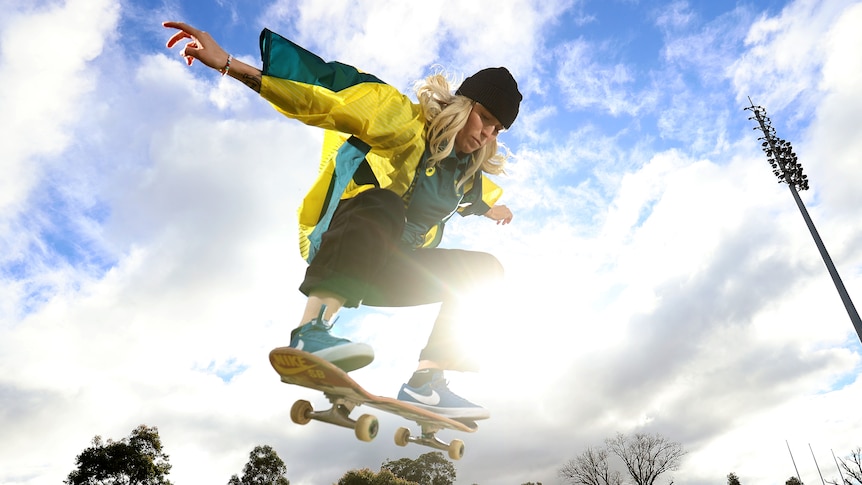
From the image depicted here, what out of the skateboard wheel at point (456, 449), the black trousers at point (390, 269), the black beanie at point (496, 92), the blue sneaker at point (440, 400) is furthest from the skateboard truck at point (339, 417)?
the black beanie at point (496, 92)

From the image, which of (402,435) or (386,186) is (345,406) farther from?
(386,186)

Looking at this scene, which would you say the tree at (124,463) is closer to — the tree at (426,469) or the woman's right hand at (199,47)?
the tree at (426,469)

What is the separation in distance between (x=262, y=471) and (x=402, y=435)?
3454cm

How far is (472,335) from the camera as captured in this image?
4.45m

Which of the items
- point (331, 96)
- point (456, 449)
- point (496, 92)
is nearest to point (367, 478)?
point (456, 449)

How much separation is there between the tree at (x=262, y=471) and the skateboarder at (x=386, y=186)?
1371 inches

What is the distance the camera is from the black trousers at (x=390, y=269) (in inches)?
130

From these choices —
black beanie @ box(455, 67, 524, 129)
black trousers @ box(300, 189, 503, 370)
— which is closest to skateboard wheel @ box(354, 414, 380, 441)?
black trousers @ box(300, 189, 503, 370)

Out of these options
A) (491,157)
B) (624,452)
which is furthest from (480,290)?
(624,452)

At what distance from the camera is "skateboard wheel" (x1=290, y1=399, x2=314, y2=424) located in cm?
390

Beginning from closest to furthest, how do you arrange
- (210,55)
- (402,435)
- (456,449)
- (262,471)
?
1. (210,55)
2. (402,435)
3. (456,449)
4. (262,471)

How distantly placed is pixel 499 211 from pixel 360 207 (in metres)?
2.32

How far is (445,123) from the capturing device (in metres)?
3.88

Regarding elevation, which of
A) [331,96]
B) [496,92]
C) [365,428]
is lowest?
[365,428]
